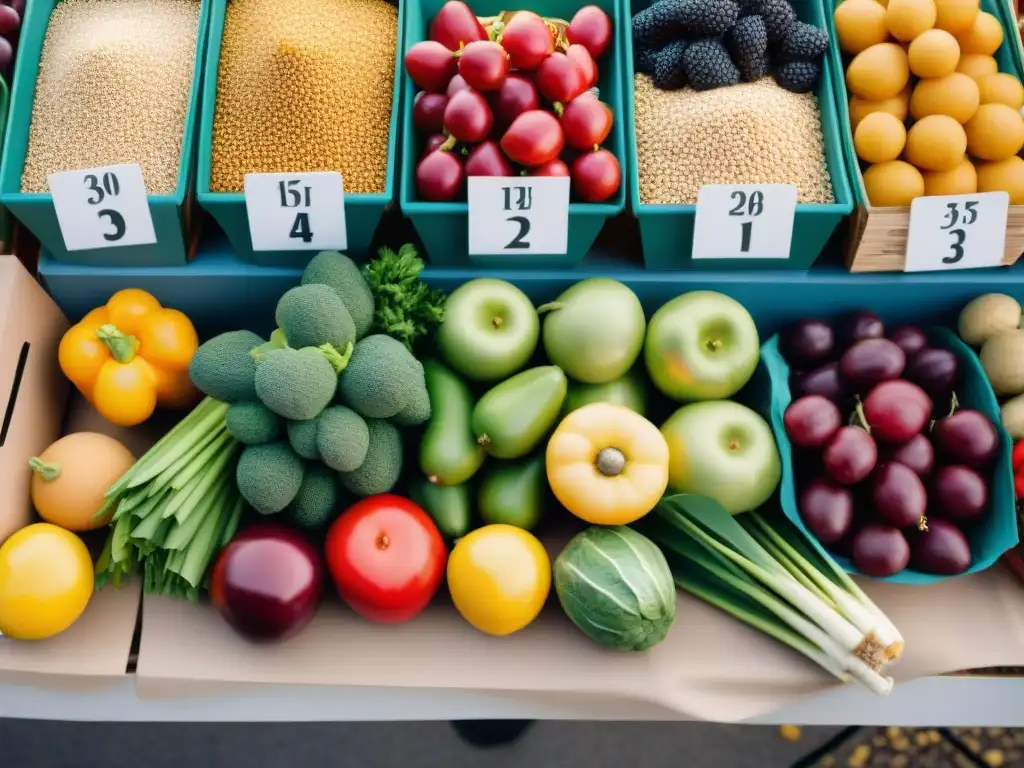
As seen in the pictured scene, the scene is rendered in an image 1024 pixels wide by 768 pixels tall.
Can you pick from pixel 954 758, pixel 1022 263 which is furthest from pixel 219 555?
pixel 954 758

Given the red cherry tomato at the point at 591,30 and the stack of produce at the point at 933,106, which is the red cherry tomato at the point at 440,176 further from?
the stack of produce at the point at 933,106

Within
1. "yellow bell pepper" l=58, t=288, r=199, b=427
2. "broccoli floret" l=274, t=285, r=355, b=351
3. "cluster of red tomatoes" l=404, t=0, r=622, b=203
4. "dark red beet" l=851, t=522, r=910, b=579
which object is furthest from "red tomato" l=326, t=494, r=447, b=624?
"dark red beet" l=851, t=522, r=910, b=579

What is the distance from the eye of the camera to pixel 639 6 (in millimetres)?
1433

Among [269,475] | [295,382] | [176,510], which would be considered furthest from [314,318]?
[176,510]

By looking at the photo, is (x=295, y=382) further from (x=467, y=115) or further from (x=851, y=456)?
(x=851, y=456)

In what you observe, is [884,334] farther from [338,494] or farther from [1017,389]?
[338,494]

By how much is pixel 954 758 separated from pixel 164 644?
1.51m

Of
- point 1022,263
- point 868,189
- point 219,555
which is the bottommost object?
point 219,555

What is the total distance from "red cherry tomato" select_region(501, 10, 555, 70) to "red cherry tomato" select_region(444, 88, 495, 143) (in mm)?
75

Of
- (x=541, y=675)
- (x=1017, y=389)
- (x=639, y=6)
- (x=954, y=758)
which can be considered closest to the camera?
(x=541, y=675)

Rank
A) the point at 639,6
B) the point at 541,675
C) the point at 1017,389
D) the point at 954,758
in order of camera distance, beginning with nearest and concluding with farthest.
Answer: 1. the point at 541,675
2. the point at 1017,389
3. the point at 639,6
4. the point at 954,758

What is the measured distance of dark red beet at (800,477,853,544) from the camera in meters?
1.13

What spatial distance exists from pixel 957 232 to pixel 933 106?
0.18 meters

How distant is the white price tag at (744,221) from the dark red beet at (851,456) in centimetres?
28
